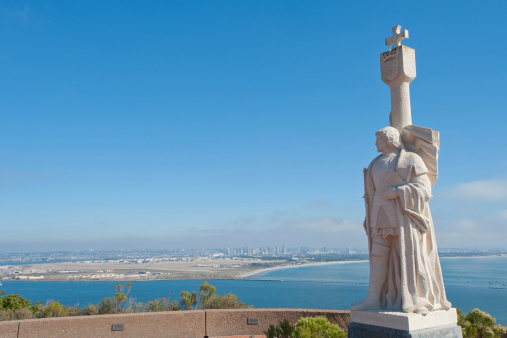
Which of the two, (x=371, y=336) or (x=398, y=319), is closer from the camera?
(x=398, y=319)

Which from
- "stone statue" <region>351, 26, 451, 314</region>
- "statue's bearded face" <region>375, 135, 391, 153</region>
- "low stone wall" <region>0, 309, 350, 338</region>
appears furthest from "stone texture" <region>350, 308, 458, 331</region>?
"low stone wall" <region>0, 309, 350, 338</region>

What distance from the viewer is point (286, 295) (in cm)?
6750

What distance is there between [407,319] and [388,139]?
262cm

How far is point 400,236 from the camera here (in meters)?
5.85

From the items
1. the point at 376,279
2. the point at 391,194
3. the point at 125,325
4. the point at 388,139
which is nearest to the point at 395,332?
the point at 376,279

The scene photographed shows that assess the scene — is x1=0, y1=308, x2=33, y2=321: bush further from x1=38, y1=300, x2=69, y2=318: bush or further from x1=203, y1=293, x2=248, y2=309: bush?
x1=203, y1=293, x2=248, y2=309: bush

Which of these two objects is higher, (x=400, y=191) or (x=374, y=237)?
(x=400, y=191)

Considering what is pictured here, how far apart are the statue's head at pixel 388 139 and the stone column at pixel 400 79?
0.33 meters

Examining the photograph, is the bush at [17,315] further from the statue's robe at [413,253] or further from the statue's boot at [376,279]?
the statue's robe at [413,253]

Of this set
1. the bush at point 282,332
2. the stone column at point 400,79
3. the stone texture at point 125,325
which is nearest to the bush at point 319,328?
the bush at point 282,332

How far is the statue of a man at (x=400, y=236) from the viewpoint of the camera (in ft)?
18.7

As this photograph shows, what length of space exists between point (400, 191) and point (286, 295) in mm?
65141

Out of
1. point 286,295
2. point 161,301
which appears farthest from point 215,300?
point 286,295

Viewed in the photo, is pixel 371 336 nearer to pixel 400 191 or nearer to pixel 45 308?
pixel 400 191
